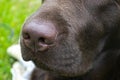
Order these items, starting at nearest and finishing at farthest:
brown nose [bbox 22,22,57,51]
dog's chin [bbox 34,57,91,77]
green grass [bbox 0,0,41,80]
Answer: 1. brown nose [bbox 22,22,57,51]
2. dog's chin [bbox 34,57,91,77]
3. green grass [bbox 0,0,41,80]

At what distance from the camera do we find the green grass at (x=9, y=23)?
189 inches

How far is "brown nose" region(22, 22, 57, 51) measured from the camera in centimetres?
280

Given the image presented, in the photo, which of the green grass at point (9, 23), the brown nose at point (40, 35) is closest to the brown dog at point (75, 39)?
the brown nose at point (40, 35)

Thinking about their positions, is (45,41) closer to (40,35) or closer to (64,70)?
(40,35)

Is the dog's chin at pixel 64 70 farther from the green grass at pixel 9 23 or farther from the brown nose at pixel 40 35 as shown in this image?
the green grass at pixel 9 23

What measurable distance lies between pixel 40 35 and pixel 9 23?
2772 millimetres

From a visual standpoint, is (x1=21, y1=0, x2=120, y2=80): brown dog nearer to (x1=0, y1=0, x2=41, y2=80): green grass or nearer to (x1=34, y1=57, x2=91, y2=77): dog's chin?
(x1=34, y1=57, x2=91, y2=77): dog's chin


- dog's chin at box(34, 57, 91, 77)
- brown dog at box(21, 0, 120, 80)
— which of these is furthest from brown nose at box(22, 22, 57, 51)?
dog's chin at box(34, 57, 91, 77)

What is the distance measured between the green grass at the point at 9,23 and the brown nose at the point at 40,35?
5.96 feet

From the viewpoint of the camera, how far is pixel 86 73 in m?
3.46

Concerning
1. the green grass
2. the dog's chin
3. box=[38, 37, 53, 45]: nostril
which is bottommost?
the green grass

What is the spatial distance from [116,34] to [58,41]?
697mm

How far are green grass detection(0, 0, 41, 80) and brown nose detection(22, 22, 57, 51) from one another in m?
1.82

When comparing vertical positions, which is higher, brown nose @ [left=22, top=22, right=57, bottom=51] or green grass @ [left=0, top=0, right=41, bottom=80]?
brown nose @ [left=22, top=22, right=57, bottom=51]
